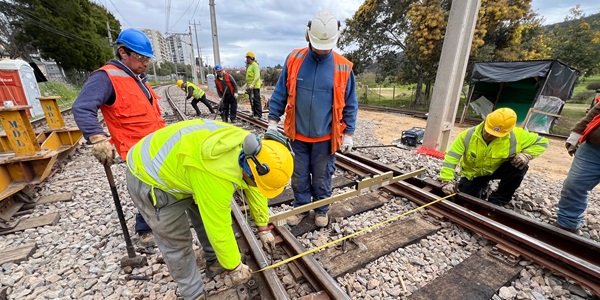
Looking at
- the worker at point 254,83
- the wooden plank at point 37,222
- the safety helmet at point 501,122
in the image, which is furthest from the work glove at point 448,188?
the worker at point 254,83

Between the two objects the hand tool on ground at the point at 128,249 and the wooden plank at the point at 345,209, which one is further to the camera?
the wooden plank at the point at 345,209

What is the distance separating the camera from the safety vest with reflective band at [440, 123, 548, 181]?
3115 millimetres

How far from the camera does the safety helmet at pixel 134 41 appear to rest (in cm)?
226

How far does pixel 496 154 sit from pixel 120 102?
4.04 meters

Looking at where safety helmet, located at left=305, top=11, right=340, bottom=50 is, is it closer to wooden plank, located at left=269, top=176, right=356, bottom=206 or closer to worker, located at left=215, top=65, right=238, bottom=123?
wooden plank, located at left=269, top=176, right=356, bottom=206

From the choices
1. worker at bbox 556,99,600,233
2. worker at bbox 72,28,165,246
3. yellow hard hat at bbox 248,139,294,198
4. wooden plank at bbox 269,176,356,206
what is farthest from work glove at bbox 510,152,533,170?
worker at bbox 72,28,165,246

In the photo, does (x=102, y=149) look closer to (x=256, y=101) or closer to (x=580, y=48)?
(x=256, y=101)

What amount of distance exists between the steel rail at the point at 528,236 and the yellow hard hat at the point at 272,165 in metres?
2.47

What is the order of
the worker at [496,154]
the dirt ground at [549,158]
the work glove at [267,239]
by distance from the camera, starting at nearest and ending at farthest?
1. the work glove at [267,239]
2. the worker at [496,154]
3. the dirt ground at [549,158]

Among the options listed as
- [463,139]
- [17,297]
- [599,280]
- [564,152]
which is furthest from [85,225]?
[564,152]

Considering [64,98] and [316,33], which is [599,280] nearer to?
[316,33]

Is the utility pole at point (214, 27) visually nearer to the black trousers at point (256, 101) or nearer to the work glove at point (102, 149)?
the black trousers at point (256, 101)

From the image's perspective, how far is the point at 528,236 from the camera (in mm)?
2494

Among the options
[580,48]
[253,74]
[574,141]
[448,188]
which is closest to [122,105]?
[448,188]
